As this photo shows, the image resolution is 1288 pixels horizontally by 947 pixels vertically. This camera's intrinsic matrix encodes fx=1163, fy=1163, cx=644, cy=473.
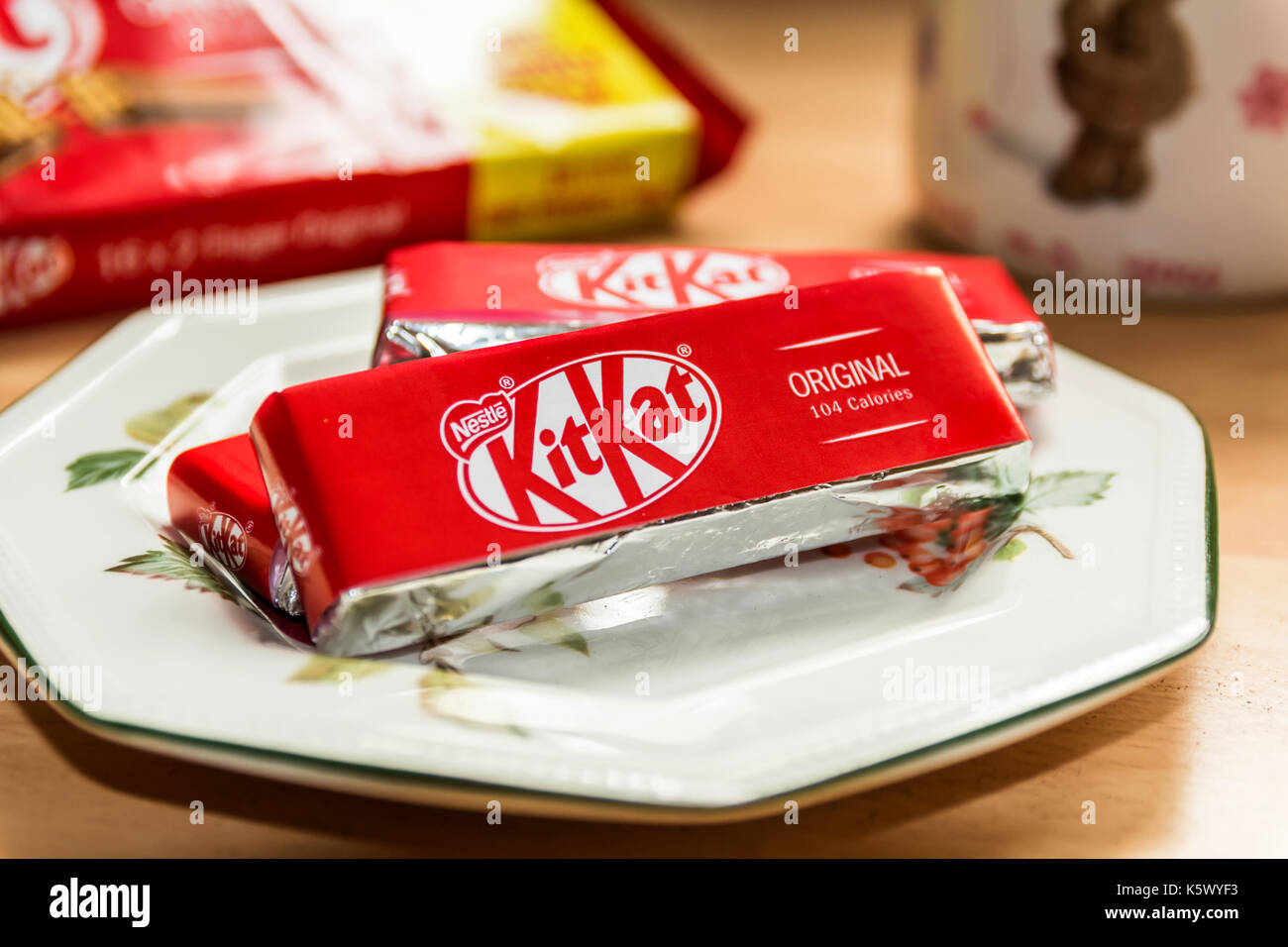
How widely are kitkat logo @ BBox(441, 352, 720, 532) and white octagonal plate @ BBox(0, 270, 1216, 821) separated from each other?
0.06 metres

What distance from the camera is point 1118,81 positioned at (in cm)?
79

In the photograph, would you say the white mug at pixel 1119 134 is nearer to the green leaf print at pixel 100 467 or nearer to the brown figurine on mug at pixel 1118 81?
the brown figurine on mug at pixel 1118 81

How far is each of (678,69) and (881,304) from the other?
56cm

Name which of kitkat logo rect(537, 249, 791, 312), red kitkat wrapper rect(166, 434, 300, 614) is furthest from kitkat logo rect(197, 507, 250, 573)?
kitkat logo rect(537, 249, 791, 312)

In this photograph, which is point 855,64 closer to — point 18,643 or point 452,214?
point 452,214

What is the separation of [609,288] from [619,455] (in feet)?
0.57

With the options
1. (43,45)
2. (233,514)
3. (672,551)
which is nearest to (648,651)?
(672,551)

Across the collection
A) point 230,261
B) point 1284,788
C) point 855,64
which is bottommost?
point 1284,788

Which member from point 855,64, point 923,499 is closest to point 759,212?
point 855,64

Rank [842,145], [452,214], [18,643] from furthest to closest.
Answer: [842,145]
[452,214]
[18,643]

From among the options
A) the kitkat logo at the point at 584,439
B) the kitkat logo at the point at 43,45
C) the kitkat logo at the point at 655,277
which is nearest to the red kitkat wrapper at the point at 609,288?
the kitkat logo at the point at 655,277

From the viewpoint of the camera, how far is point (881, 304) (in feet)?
1.93

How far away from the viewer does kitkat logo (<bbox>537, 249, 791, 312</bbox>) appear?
2.13 ft

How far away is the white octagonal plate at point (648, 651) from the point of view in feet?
1.31
